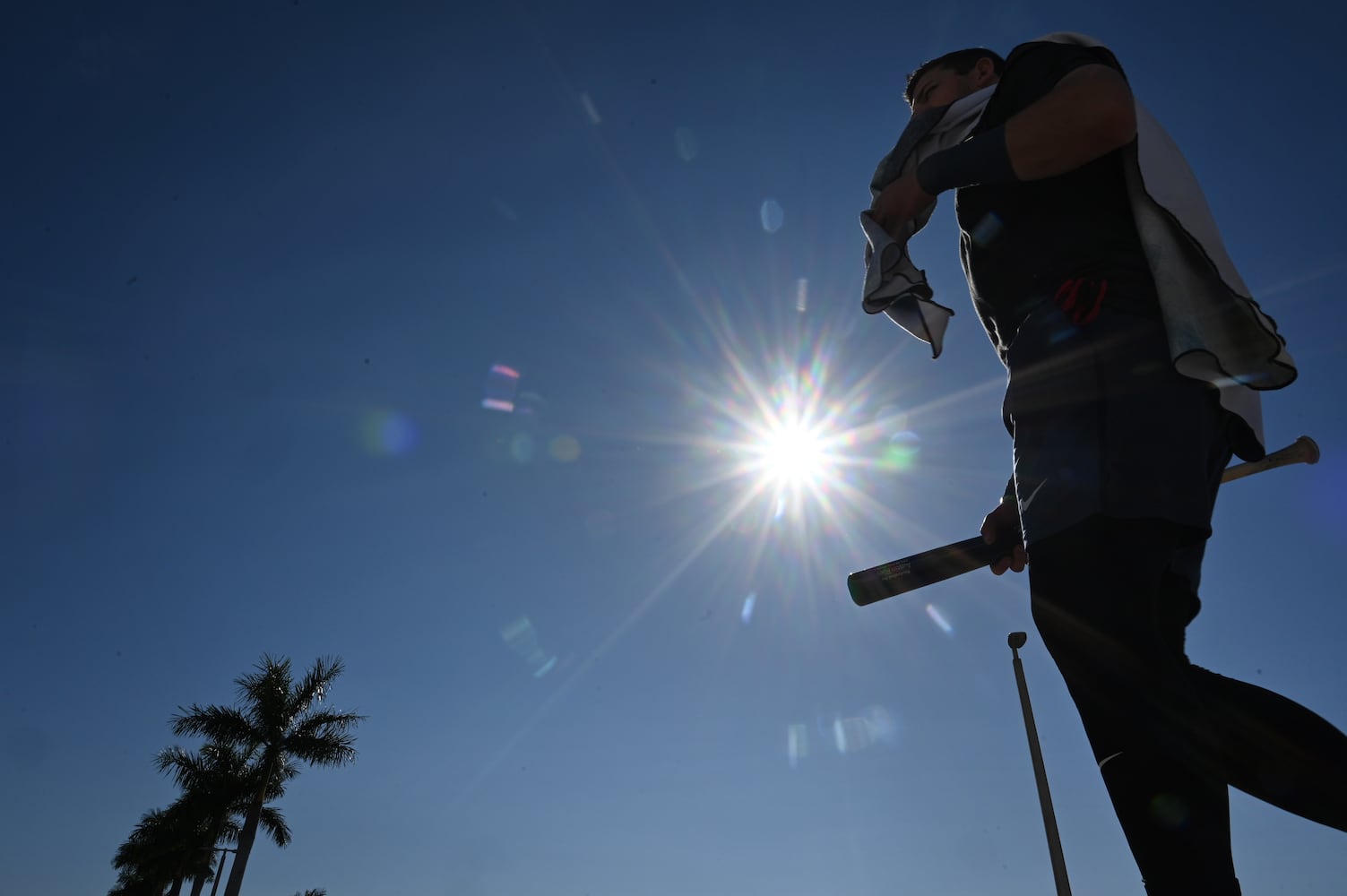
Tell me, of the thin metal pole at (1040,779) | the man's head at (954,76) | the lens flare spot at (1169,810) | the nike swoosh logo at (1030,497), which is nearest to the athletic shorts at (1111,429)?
the nike swoosh logo at (1030,497)

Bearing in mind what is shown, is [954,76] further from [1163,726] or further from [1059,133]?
[1163,726]

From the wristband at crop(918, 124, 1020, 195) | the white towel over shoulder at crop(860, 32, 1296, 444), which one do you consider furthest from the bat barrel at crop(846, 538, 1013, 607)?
the wristband at crop(918, 124, 1020, 195)

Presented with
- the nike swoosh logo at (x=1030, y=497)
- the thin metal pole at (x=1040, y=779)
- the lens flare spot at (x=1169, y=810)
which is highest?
the thin metal pole at (x=1040, y=779)

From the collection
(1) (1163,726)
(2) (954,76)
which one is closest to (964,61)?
(2) (954,76)

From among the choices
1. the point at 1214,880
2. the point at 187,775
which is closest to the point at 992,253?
the point at 1214,880

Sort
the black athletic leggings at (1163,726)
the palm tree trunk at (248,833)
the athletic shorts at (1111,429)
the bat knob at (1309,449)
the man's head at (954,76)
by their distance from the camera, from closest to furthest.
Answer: the black athletic leggings at (1163,726) < the athletic shorts at (1111,429) < the bat knob at (1309,449) < the man's head at (954,76) < the palm tree trunk at (248,833)

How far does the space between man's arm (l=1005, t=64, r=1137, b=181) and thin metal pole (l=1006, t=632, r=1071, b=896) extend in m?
13.4

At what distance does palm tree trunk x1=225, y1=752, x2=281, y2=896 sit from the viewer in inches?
906

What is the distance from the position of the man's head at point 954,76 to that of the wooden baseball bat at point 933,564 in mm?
1161

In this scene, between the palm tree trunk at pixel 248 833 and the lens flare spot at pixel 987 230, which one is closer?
the lens flare spot at pixel 987 230

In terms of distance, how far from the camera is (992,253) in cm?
164

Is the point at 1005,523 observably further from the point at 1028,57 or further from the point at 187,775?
the point at 187,775

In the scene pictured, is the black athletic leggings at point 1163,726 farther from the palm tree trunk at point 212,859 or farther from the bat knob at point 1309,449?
the palm tree trunk at point 212,859

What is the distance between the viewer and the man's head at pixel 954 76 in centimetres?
202
